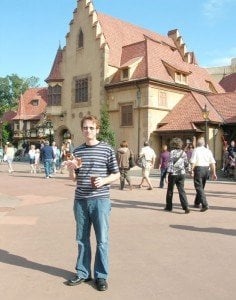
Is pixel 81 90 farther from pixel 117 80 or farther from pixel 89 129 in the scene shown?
pixel 89 129

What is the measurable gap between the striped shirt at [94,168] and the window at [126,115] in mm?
29469

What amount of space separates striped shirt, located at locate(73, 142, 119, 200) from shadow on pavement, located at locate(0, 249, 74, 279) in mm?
1014

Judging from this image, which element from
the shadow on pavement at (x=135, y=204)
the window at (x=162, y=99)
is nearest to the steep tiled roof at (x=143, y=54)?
the window at (x=162, y=99)

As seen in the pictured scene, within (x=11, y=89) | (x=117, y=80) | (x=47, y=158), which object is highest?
(x=11, y=89)

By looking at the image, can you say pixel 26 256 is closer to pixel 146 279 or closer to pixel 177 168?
pixel 146 279

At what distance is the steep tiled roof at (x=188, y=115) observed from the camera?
3098 centimetres

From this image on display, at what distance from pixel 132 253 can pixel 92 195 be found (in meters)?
1.75

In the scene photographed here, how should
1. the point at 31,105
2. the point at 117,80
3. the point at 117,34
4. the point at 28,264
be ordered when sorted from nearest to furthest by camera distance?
the point at 28,264
the point at 117,80
the point at 117,34
the point at 31,105

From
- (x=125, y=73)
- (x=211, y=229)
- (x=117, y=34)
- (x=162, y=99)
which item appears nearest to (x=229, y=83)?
(x=117, y=34)

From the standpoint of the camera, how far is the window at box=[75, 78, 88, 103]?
37.4m

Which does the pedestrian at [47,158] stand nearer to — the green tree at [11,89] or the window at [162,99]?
the window at [162,99]

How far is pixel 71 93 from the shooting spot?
39.0 meters

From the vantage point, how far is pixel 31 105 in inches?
2516

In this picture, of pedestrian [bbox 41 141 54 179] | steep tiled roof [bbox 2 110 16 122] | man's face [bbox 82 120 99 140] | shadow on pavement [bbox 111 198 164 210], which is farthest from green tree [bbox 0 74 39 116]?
man's face [bbox 82 120 99 140]
